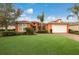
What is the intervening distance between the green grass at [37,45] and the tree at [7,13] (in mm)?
232

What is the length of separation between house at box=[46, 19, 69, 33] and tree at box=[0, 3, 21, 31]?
0.46 metres

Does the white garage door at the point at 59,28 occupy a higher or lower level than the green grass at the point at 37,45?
higher

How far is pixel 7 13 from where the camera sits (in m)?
3.49

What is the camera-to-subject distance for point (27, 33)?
3.52m

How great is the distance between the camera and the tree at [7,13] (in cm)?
346

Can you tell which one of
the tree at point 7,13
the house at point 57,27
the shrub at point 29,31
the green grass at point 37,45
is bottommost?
the green grass at point 37,45

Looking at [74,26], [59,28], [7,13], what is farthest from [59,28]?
[7,13]

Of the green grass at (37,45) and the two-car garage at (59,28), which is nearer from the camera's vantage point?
the green grass at (37,45)

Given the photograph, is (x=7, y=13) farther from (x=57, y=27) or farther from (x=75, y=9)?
(x=75, y=9)

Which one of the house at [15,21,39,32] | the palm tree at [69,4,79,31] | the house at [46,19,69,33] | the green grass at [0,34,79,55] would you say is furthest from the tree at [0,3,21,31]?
the palm tree at [69,4,79,31]

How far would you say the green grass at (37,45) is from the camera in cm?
342

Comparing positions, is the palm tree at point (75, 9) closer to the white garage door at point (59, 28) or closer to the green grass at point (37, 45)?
the white garage door at point (59, 28)

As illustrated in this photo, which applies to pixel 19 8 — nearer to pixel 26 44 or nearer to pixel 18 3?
pixel 18 3

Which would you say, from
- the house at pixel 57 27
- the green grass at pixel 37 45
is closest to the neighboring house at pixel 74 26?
the house at pixel 57 27
